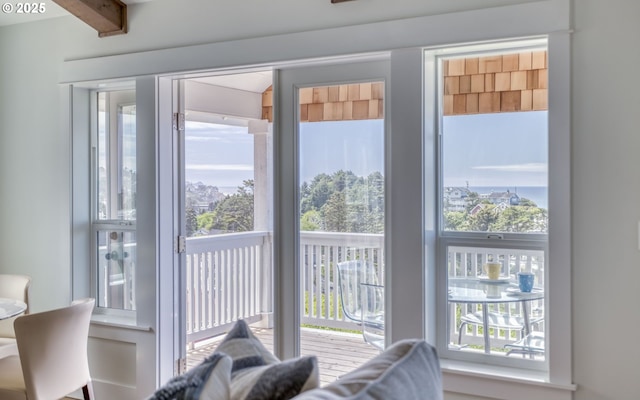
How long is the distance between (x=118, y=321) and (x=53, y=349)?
3.05 ft

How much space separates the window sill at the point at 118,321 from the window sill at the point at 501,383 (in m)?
1.84

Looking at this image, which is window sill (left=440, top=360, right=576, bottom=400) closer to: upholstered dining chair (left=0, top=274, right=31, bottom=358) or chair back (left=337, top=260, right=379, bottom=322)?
chair back (left=337, top=260, right=379, bottom=322)

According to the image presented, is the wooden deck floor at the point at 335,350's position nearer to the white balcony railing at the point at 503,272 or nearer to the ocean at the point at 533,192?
the white balcony railing at the point at 503,272

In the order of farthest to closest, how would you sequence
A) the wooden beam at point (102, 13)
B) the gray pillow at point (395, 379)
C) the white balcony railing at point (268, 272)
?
the wooden beam at point (102, 13) → the white balcony railing at point (268, 272) → the gray pillow at point (395, 379)

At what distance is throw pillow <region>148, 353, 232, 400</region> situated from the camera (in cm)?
103

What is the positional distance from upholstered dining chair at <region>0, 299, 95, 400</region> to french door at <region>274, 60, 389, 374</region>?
1.02 metres

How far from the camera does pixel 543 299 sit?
A: 2.49m

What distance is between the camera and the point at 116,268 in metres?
3.55

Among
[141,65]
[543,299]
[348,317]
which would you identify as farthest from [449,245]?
[141,65]

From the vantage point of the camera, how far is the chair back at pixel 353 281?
2.87 metres

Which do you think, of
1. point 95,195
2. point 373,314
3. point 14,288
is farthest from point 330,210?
point 14,288

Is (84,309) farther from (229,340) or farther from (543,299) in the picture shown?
(543,299)

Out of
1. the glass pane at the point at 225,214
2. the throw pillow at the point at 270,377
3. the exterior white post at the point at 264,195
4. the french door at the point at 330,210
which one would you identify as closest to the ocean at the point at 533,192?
the french door at the point at 330,210

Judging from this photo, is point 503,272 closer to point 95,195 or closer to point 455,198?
point 455,198
